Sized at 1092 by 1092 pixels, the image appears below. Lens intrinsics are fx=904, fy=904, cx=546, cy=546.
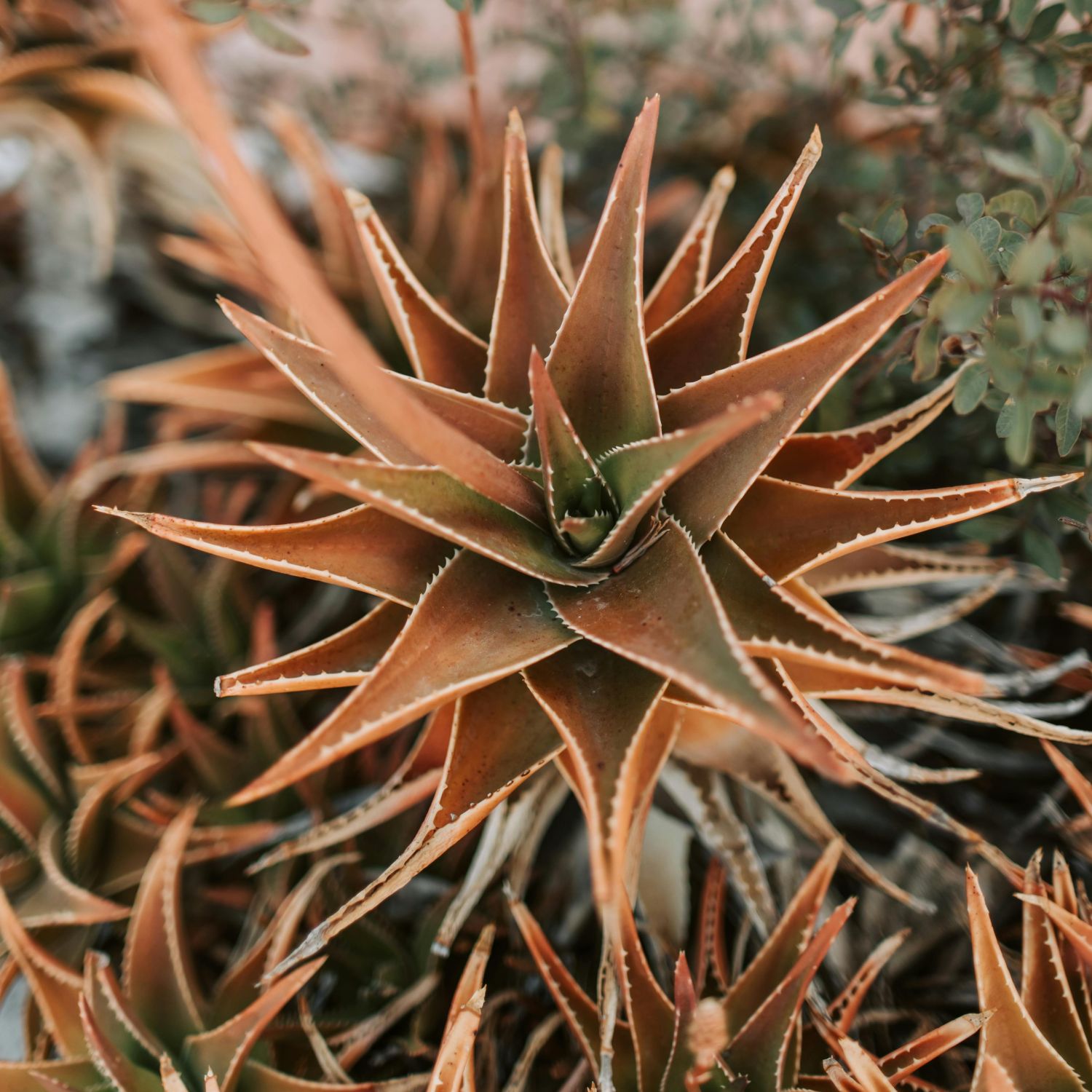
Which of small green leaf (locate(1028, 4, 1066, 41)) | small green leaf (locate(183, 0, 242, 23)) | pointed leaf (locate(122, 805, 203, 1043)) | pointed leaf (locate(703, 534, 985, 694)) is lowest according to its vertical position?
pointed leaf (locate(122, 805, 203, 1043))

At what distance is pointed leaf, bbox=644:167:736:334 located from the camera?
0.60 m

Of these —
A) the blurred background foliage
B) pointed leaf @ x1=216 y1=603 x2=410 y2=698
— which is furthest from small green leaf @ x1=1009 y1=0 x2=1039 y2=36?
pointed leaf @ x1=216 y1=603 x2=410 y2=698

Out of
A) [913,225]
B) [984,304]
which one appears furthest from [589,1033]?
[913,225]

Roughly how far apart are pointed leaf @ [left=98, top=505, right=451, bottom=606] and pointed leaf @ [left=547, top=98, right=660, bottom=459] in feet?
0.40

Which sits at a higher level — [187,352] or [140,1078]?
[187,352]

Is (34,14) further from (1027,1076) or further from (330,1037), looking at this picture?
(1027,1076)

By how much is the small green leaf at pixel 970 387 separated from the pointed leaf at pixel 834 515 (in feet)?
0.18

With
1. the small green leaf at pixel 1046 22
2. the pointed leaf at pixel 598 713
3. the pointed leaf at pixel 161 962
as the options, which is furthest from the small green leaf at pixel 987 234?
the pointed leaf at pixel 161 962

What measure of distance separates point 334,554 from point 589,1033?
355 millimetres

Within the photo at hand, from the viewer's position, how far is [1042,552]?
0.62 metres

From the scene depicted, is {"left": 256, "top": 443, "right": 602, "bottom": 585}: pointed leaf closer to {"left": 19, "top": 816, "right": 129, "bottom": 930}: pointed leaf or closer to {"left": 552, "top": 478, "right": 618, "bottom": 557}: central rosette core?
{"left": 552, "top": 478, "right": 618, "bottom": 557}: central rosette core

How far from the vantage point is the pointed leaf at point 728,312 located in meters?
0.51

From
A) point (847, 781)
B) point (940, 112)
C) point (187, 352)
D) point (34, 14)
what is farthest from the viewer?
point (187, 352)

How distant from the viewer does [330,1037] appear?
0.68m
